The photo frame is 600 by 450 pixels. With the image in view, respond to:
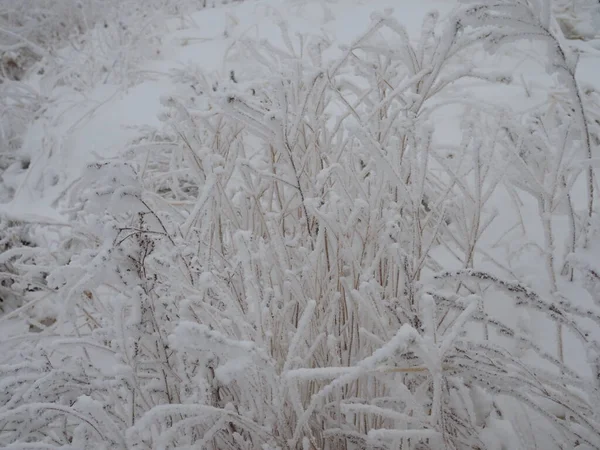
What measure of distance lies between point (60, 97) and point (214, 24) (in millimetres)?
1501

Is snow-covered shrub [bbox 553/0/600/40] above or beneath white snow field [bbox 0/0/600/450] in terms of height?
above

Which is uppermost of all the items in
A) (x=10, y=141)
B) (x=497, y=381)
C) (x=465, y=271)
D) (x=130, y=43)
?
(x=130, y=43)

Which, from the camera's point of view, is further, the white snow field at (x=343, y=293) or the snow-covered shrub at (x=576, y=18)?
the snow-covered shrub at (x=576, y=18)

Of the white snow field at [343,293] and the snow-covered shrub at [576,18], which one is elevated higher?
the snow-covered shrub at [576,18]

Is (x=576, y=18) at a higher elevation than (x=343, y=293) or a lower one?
higher

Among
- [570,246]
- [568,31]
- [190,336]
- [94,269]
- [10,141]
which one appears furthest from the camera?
[10,141]

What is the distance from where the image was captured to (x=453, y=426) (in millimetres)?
679

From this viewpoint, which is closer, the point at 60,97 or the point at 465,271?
the point at 465,271

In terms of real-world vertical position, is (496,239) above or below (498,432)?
above

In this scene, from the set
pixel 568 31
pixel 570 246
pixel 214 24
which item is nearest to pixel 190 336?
pixel 570 246

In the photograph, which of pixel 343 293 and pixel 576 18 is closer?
pixel 343 293

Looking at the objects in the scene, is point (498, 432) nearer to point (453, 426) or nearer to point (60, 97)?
point (453, 426)

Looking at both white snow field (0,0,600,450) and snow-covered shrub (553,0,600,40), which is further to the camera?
snow-covered shrub (553,0,600,40)

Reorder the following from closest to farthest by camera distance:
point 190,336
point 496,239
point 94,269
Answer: point 190,336
point 94,269
point 496,239
